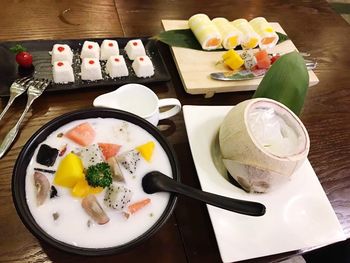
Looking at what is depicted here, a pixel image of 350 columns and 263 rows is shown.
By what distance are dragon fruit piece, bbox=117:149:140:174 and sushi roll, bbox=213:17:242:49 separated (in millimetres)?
761

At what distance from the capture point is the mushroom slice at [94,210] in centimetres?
78

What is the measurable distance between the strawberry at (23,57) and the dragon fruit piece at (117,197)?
0.60 meters

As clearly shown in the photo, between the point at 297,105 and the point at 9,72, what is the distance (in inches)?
37.0

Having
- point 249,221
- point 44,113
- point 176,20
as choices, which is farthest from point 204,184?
point 176,20

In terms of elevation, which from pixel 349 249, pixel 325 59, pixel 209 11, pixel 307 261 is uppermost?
pixel 209 11

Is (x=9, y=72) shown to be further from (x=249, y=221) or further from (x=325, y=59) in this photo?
(x=325, y=59)

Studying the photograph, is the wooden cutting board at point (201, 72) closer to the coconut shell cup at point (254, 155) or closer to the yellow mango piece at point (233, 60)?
the yellow mango piece at point (233, 60)

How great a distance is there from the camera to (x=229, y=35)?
4.70 feet

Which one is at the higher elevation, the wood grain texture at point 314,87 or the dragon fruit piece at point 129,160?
the dragon fruit piece at point 129,160

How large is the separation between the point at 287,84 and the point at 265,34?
0.45 metres

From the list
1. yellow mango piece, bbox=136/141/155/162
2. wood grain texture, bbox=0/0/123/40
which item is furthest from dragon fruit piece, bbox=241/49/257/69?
yellow mango piece, bbox=136/141/155/162

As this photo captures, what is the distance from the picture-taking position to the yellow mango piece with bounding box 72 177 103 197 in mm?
808

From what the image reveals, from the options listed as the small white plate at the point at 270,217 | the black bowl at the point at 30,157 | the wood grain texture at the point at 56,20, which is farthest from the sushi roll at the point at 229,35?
the black bowl at the point at 30,157

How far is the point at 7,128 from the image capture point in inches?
40.6
